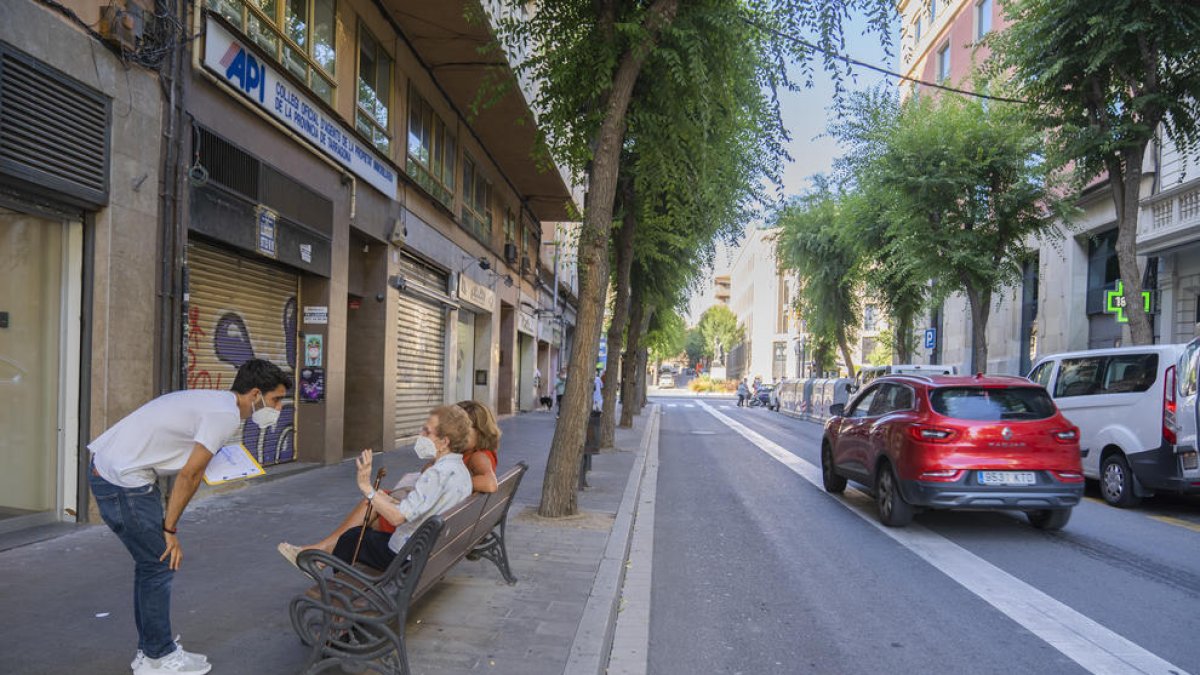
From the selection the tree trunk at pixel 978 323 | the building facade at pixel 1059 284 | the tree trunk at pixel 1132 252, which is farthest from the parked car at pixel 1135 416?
the tree trunk at pixel 978 323

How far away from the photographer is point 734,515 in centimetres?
880

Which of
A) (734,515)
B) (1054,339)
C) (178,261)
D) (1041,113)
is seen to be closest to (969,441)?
(734,515)

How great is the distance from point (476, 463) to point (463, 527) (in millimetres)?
693

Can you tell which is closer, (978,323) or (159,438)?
(159,438)

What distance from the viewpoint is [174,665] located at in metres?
3.31

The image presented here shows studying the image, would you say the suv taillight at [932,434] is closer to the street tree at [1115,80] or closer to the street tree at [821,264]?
the street tree at [1115,80]

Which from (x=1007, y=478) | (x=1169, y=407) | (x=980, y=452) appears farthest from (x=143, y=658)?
(x=1169, y=407)

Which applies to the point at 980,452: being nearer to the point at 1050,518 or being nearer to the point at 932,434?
the point at 932,434

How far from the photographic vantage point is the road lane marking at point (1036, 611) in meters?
4.18

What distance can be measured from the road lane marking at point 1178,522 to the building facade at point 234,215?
9.11 metres

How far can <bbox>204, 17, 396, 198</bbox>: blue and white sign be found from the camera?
303 inches

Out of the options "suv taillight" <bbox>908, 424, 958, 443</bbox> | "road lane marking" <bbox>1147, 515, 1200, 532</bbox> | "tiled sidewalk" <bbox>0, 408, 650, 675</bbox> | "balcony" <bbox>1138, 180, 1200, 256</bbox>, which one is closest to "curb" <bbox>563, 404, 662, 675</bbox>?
"tiled sidewalk" <bbox>0, 408, 650, 675</bbox>

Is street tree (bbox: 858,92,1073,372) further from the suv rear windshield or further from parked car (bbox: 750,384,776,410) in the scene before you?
parked car (bbox: 750,384,776,410)

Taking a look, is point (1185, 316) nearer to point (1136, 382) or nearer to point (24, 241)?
point (1136, 382)
